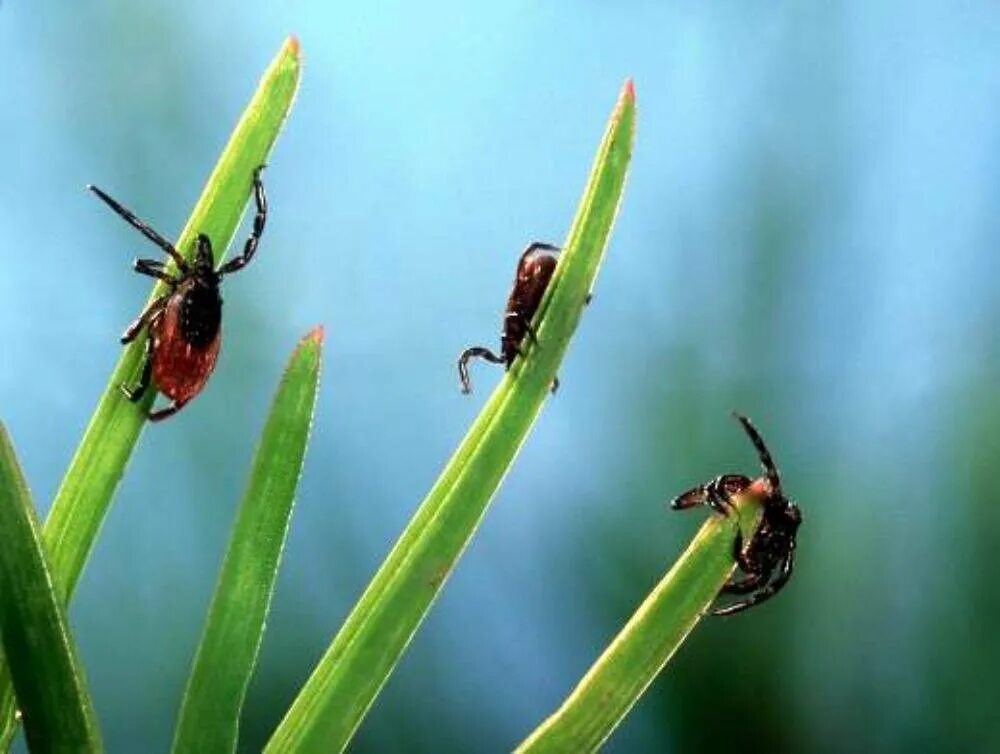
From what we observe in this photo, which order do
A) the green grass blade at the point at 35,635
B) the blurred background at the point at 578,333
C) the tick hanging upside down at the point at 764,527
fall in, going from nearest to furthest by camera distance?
the green grass blade at the point at 35,635 < the tick hanging upside down at the point at 764,527 < the blurred background at the point at 578,333

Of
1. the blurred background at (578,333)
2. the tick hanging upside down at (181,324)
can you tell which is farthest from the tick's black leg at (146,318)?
the blurred background at (578,333)

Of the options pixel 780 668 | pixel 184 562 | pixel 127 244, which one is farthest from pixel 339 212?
pixel 780 668

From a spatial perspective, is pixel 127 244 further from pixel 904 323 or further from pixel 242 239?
pixel 904 323

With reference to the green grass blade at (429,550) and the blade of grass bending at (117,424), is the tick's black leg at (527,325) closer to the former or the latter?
the green grass blade at (429,550)

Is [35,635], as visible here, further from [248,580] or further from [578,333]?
[578,333]

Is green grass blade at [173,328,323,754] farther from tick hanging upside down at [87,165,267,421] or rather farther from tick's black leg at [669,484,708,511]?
tick's black leg at [669,484,708,511]

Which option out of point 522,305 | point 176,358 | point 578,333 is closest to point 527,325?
point 522,305
